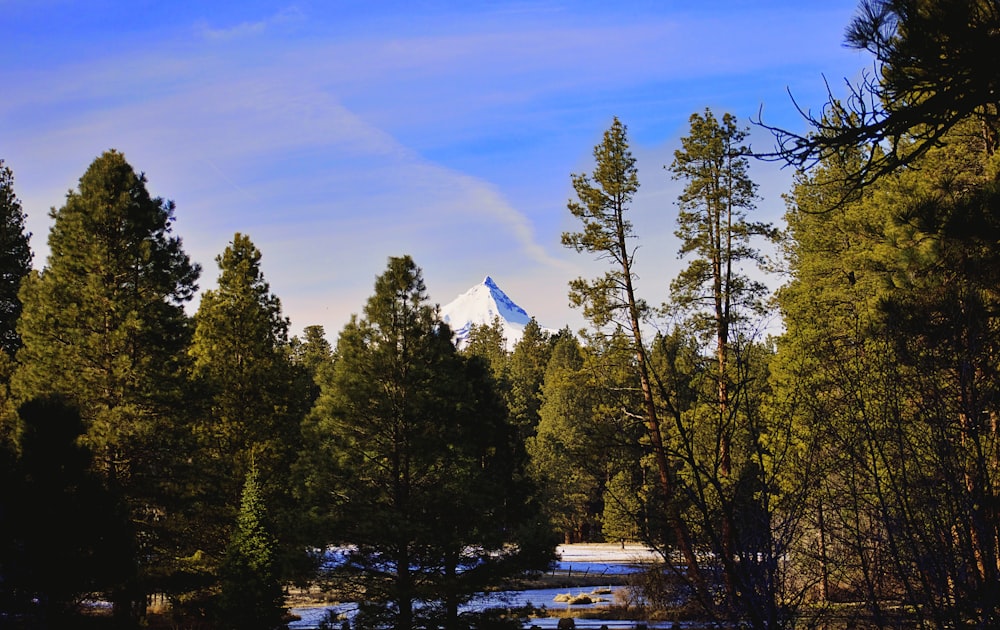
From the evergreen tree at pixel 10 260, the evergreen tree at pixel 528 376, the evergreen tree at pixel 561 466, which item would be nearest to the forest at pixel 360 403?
the evergreen tree at pixel 10 260

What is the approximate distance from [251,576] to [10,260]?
26.9 meters

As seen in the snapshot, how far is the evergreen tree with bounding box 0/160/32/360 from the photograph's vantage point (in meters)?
36.2

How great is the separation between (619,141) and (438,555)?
11.5m

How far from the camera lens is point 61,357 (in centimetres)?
1934

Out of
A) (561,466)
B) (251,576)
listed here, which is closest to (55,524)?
(251,576)

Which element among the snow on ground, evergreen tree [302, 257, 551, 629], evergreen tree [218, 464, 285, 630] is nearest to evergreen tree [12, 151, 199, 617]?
evergreen tree [218, 464, 285, 630]

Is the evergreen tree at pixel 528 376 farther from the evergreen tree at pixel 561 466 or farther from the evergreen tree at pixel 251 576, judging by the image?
the evergreen tree at pixel 251 576

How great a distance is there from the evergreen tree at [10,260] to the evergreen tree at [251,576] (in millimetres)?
23381

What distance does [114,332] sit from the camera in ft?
63.5

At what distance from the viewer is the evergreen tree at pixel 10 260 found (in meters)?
36.2

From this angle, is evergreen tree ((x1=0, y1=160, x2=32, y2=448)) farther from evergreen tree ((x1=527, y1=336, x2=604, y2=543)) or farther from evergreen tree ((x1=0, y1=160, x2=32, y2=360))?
evergreen tree ((x1=527, y1=336, x2=604, y2=543))

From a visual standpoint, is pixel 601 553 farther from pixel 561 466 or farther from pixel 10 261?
pixel 10 261

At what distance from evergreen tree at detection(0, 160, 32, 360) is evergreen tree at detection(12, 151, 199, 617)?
18.5 m

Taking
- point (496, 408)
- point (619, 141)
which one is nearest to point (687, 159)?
point (619, 141)
